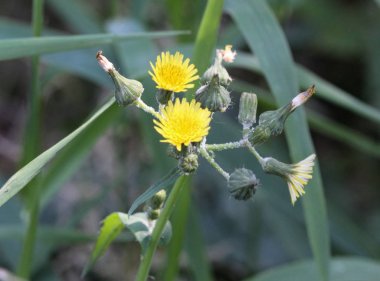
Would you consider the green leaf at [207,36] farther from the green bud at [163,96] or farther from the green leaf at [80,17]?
the green leaf at [80,17]

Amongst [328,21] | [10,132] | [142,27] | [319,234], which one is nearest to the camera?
[319,234]

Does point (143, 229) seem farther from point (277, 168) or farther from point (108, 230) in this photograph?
point (277, 168)

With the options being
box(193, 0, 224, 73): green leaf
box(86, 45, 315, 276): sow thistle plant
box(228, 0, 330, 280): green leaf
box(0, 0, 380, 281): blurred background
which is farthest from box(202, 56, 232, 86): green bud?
box(0, 0, 380, 281): blurred background

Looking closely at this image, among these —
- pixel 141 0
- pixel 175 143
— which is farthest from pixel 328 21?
pixel 175 143

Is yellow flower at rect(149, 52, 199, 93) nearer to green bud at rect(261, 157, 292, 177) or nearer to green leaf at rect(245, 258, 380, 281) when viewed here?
green bud at rect(261, 157, 292, 177)

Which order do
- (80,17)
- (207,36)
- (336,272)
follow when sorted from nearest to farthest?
1. (207,36)
2. (336,272)
3. (80,17)

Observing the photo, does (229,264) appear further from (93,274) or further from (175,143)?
(175,143)

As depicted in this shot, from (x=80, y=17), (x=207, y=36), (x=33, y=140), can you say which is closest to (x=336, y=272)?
(x=207, y=36)
